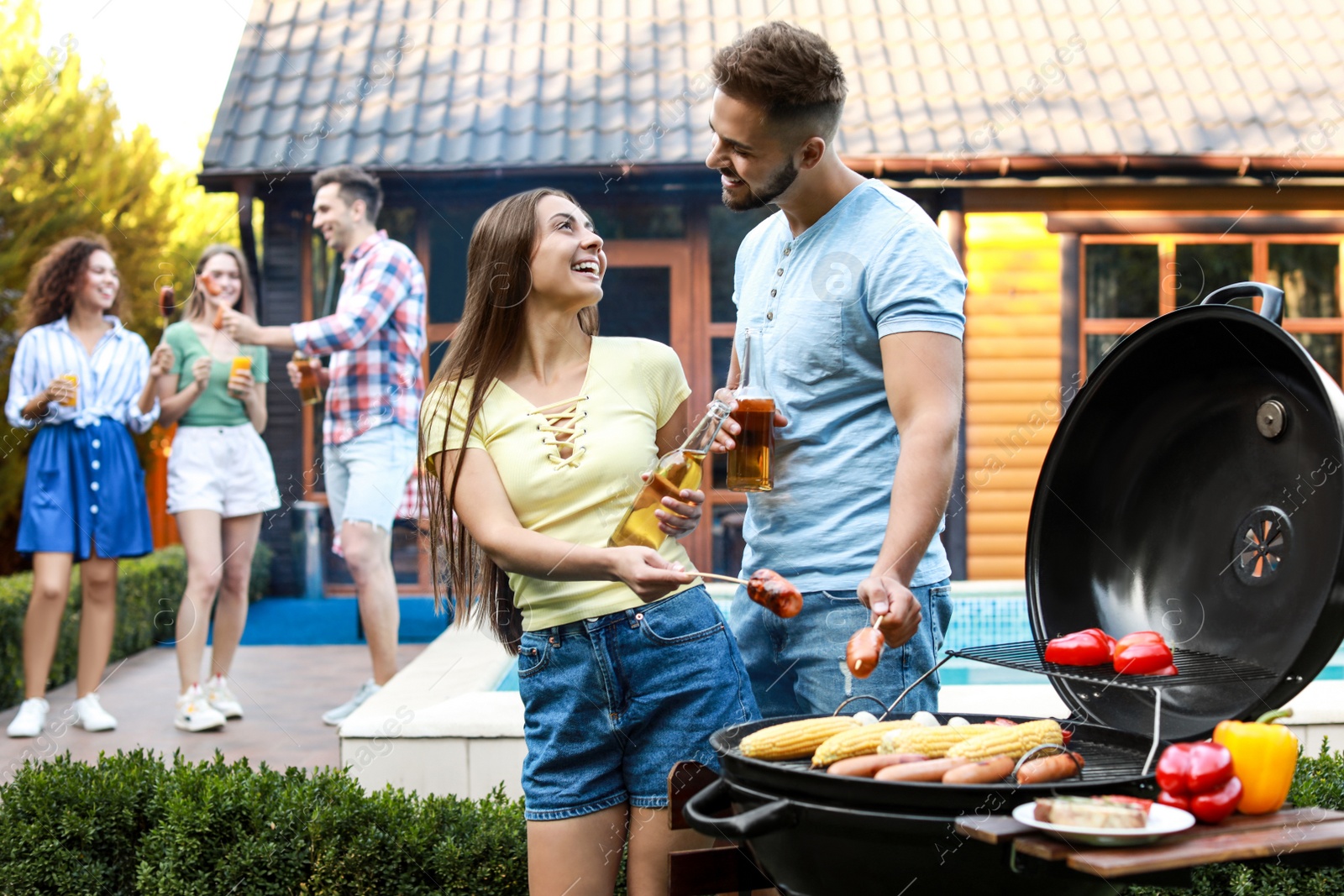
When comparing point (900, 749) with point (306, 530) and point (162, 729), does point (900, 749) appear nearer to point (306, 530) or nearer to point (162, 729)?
point (162, 729)

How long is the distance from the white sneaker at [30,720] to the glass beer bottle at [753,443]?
4.12 m

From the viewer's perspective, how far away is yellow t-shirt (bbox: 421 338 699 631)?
2.22 metres

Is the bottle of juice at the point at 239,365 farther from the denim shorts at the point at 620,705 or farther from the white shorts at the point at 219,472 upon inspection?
the denim shorts at the point at 620,705

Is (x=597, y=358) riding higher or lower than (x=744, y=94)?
→ lower

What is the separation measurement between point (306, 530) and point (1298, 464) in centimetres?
836

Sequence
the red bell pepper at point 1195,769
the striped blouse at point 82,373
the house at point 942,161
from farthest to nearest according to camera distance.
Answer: the house at point 942,161 < the striped blouse at point 82,373 < the red bell pepper at point 1195,769

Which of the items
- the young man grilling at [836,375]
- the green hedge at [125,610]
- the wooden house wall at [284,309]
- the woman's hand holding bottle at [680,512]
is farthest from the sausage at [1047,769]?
the wooden house wall at [284,309]

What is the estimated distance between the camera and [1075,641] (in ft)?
6.62

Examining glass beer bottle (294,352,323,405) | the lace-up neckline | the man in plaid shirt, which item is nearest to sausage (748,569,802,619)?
the lace-up neckline

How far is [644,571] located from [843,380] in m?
0.55

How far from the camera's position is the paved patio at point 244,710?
4.84 meters

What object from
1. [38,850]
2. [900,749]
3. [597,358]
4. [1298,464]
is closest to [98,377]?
[38,850]

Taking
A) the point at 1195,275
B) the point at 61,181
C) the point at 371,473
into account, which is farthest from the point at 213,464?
the point at 61,181

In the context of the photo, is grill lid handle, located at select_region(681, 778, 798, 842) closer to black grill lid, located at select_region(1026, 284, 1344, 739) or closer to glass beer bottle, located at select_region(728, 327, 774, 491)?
black grill lid, located at select_region(1026, 284, 1344, 739)
